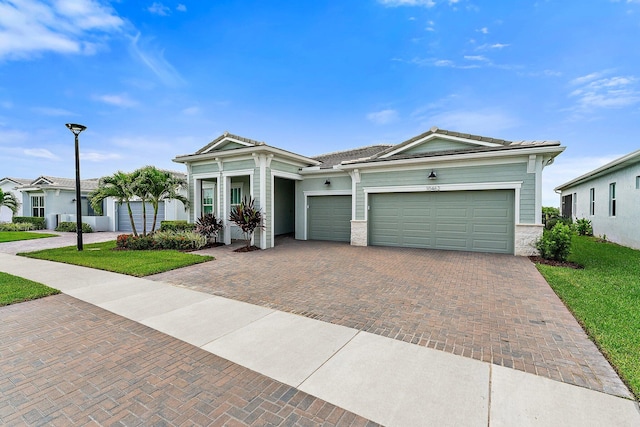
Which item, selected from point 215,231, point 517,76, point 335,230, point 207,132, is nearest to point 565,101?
point 517,76

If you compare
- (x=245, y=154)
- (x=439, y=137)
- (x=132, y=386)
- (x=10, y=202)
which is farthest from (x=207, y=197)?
(x=10, y=202)

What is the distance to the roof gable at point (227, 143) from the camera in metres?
12.0

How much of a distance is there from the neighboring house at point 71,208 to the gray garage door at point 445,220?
12.1m

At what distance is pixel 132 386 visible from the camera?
105 inches

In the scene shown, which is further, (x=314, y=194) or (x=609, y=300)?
(x=314, y=194)

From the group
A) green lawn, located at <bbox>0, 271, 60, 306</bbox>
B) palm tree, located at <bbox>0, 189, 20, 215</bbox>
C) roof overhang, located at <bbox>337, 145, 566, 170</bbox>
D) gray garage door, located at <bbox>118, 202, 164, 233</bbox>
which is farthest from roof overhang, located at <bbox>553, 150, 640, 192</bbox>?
palm tree, located at <bbox>0, 189, 20, 215</bbox>

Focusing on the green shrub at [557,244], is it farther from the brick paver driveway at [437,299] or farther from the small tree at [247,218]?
the small tree at [247,218]

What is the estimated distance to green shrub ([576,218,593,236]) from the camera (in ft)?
51.1

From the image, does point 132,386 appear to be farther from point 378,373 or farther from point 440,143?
point 440,143

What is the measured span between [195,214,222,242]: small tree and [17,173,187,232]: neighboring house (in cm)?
564

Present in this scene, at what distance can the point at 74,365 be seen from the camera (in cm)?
305

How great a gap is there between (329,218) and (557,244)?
8.47 meters

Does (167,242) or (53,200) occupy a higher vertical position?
(53,200)

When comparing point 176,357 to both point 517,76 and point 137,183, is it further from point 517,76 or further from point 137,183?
point 517,76
